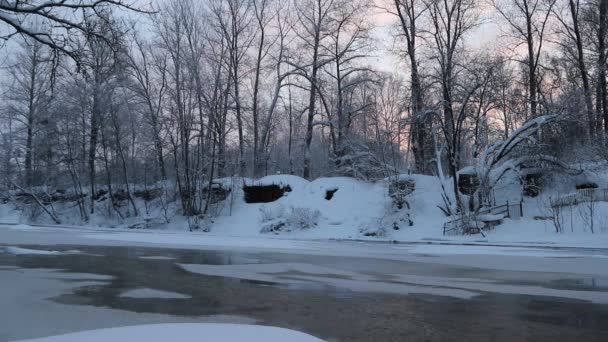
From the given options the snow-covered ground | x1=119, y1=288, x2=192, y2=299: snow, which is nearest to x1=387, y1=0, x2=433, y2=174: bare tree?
the snow-covered ground

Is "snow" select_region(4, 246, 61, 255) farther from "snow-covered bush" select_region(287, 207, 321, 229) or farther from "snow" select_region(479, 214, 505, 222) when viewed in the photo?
"snow" select_region(479, 214, 505, 222)

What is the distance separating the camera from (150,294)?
9.52 metres

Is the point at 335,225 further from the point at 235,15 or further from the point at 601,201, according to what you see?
the point at 235,15

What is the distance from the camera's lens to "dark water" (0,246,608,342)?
6.79 metres

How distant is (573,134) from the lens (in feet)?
92.9

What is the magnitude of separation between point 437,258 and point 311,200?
1812 cm

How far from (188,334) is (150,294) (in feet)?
11.5

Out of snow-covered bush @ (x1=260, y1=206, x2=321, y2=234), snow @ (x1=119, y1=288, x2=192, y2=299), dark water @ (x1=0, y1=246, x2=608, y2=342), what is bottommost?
dark water @ (x1=0, y1=246, x2=608, y2=342)

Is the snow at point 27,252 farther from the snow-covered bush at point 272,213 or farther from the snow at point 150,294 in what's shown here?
the snow-covered bush at point 272,213

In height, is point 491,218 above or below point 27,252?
above

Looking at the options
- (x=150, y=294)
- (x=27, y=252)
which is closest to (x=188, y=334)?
(x=150, y=294)

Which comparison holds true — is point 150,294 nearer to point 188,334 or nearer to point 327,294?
point 327,294

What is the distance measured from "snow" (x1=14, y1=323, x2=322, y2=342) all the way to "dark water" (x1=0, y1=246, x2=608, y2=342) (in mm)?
526

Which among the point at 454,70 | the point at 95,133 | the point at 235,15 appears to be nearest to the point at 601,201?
the point at 454,70
